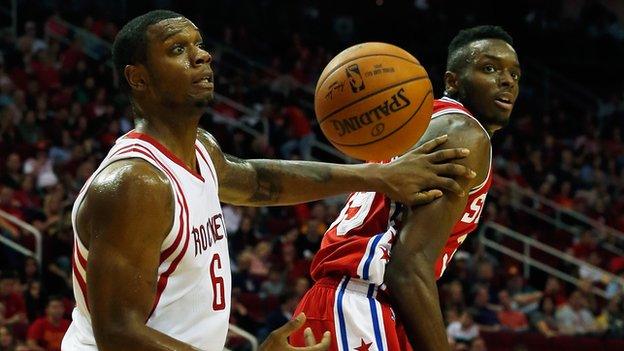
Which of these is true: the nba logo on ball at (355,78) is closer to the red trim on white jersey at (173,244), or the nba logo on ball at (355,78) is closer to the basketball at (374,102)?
the basketball at (374,102)

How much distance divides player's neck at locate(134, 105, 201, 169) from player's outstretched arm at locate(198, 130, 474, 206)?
0.39m

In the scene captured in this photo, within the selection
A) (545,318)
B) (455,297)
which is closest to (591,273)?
(545,318)

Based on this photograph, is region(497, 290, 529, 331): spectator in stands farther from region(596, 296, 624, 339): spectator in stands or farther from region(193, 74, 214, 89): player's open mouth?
region(193, 74, 214, 89): player's open mouth

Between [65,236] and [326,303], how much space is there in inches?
224

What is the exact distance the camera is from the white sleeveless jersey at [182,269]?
128 inches

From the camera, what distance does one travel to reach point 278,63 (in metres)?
16.1

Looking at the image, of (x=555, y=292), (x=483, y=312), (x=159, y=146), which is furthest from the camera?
(x=555, y=292)

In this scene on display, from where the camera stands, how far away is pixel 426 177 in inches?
157

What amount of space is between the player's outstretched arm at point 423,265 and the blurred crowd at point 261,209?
4.77 m

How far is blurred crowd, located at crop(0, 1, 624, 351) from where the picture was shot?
9.41 meters

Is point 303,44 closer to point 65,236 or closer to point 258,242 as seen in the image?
point 258,242

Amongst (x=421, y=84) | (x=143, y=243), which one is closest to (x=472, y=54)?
(x=421, y=84)

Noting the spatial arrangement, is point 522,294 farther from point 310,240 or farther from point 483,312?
point 310,240

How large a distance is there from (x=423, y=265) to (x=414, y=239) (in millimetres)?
102
